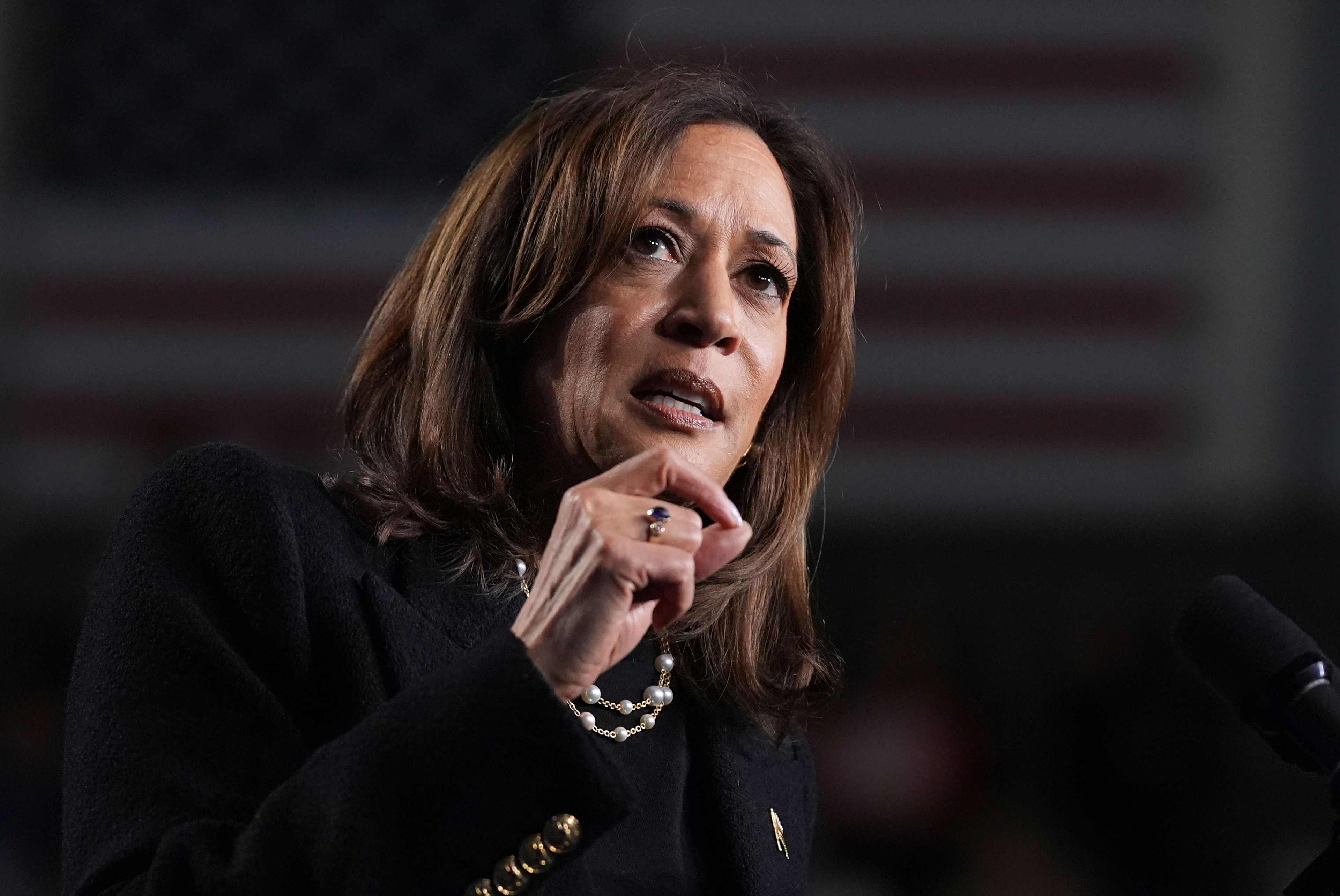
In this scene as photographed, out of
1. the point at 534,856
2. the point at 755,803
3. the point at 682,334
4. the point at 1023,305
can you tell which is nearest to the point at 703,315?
the point at 682,334

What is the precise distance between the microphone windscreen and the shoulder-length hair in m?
0.56

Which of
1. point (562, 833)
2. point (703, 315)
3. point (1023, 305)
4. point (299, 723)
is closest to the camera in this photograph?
point (562, 833)

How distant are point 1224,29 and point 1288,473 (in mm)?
1428

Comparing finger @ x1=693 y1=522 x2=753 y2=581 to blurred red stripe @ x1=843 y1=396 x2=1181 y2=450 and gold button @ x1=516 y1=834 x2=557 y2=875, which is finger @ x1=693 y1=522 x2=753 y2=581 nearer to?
gold button @ x1=516 y1=834 x2=557 y2=875

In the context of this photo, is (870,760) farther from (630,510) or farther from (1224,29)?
(630,510)

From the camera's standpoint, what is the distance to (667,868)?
1.37 m

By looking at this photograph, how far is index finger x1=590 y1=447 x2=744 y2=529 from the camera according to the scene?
1026 mm

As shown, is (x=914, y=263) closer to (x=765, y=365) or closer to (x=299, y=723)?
(x=765, y=365)

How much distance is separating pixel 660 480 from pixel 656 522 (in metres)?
Result: 0.04

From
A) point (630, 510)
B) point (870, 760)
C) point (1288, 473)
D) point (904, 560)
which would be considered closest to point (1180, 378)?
point (1288, 473)

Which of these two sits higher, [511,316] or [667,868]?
[511,316]

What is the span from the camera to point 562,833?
98 centimetres

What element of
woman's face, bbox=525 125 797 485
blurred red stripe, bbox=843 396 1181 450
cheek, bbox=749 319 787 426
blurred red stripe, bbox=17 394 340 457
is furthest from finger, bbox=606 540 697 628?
blurred red stripe, bbox=17 394 340 457

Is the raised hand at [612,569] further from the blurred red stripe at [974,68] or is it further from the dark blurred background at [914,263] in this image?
the blurred red stripe at [974,68]
